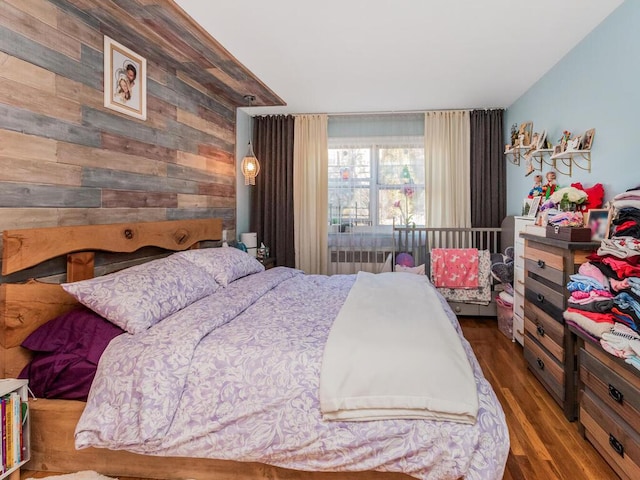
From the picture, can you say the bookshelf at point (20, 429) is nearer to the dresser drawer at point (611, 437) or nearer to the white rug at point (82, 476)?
the white rug at point (82, 476)

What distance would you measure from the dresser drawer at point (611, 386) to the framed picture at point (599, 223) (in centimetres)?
69

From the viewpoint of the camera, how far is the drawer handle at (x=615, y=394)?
1.72 m

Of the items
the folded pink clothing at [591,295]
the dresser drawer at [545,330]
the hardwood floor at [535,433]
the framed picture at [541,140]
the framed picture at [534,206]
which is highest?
the framed picture at [541,140]

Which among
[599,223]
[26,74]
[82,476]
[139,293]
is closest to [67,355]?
[139,293]

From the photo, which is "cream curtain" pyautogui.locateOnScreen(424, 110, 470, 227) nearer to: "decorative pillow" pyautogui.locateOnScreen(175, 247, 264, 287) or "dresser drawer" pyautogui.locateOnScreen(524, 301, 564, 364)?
"dresser drawer" pyautogui.locateOnScreen(524, 301, 564, 364)

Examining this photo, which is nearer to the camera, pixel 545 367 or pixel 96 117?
pixel 96 117

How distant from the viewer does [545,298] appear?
101 inches

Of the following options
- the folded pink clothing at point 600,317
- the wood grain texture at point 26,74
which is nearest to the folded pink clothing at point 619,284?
the folded pink clothing at point 600,317

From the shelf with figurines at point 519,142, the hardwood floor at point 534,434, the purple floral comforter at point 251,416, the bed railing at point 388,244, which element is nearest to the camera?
the purple floral comforter at point 251,416

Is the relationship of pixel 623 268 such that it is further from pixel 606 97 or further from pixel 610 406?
pixel 606 97

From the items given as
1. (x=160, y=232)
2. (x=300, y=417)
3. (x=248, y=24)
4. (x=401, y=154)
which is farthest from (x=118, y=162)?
(x=401, y=154)

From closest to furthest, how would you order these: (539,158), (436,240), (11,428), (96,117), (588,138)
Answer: (11,428) < (96,117) < (588,138) < (539,158) < (436,240)

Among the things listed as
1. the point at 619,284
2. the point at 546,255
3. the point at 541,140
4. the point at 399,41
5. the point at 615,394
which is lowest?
the point at 615,394

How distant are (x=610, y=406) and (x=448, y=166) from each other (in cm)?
341
